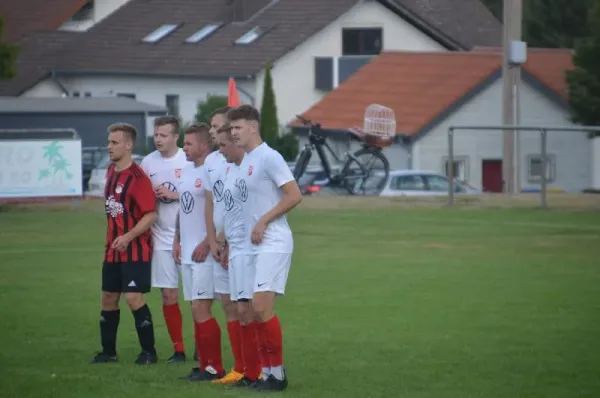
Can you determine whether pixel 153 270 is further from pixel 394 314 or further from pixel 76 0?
pixel 76 0

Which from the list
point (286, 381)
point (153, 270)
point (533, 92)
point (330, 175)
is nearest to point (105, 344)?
point (153, 270)

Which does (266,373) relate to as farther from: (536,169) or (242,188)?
(536,169)

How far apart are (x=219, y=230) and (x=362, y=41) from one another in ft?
185

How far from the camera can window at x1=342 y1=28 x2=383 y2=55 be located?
220ft

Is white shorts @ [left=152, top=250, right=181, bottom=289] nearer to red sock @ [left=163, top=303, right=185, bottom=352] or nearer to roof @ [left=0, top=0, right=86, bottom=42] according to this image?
red sock @ [left=163, top=303, right=185, bottom=352]

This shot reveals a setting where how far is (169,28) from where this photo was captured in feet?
235

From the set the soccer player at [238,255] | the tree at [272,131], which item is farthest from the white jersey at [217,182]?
the tree at [272,131]

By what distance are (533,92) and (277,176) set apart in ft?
150

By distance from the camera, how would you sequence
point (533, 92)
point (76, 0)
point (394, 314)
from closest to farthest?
point (394, 314)
point (533, 92)
point (76, 0)

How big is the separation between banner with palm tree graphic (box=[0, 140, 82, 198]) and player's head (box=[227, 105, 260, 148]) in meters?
21.3

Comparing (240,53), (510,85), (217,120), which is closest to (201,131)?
(217,120)

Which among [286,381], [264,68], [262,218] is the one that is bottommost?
[286,381]

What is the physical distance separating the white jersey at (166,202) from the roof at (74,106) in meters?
41.7

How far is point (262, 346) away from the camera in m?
10.7
